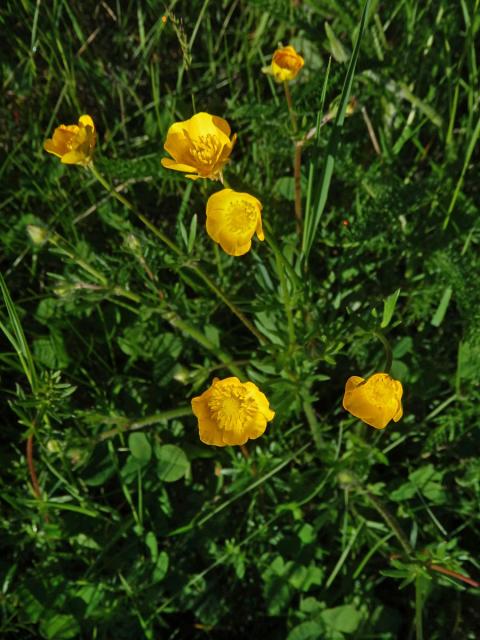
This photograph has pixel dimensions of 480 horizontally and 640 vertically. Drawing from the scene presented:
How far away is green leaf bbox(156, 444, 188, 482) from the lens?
193cm

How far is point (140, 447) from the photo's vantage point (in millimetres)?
1935

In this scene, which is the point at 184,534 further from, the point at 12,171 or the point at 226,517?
the point at 12,171

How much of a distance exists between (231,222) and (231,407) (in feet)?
1.53

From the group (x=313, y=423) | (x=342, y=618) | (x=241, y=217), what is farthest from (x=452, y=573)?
(x=241, y=217)

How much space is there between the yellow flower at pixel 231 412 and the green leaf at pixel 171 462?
334 millimetres

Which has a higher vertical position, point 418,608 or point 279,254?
point 279,254

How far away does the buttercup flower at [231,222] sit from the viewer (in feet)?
4.82

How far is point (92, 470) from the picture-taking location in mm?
1939

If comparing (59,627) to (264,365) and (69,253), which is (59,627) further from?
(69,253)

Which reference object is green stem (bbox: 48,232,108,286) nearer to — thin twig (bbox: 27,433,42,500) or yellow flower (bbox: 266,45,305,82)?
thin twig (bbox: 27,433,42,500)

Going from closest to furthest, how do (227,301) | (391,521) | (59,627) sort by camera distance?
(227,301), (391,521), (59,627)

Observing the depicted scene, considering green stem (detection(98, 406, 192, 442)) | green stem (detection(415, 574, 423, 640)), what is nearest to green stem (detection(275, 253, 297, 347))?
green stem (detection(98, 406, 192, 442))

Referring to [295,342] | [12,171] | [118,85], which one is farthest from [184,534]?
[118,85]

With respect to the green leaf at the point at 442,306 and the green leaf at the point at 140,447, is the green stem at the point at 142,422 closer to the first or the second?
the green leaf at the point at 140,447
